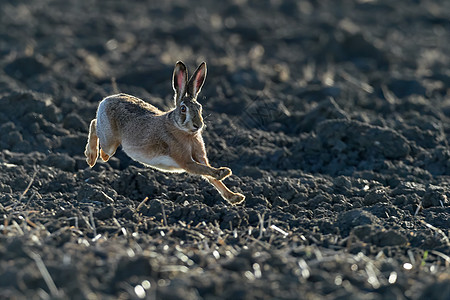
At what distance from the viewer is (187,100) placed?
24.8ft

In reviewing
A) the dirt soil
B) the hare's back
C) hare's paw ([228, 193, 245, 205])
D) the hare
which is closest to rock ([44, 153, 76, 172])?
the dirt soil

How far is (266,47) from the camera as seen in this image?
16.7 meters

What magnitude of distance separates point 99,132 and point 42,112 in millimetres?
2516

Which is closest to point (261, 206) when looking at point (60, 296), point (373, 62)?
point (60, 296)

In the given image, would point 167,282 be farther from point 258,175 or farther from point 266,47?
point 266,47

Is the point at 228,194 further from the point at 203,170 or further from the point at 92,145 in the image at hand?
the point at 92,145

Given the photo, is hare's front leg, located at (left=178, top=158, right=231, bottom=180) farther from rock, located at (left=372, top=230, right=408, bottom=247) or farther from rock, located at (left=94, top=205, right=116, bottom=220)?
rock, located at (left=372, top=230, right=408, bottom=247)

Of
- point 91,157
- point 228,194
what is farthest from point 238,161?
point 228,194

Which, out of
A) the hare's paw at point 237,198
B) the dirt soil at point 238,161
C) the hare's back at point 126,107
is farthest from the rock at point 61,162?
the hare's paw at point 237,198

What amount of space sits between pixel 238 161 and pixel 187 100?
237 centimetres

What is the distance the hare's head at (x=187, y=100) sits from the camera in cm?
737

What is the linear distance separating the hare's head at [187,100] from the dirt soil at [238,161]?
2.88ft

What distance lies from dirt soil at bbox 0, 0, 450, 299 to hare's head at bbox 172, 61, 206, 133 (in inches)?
34.6

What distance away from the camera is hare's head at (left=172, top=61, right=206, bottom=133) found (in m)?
7.37
